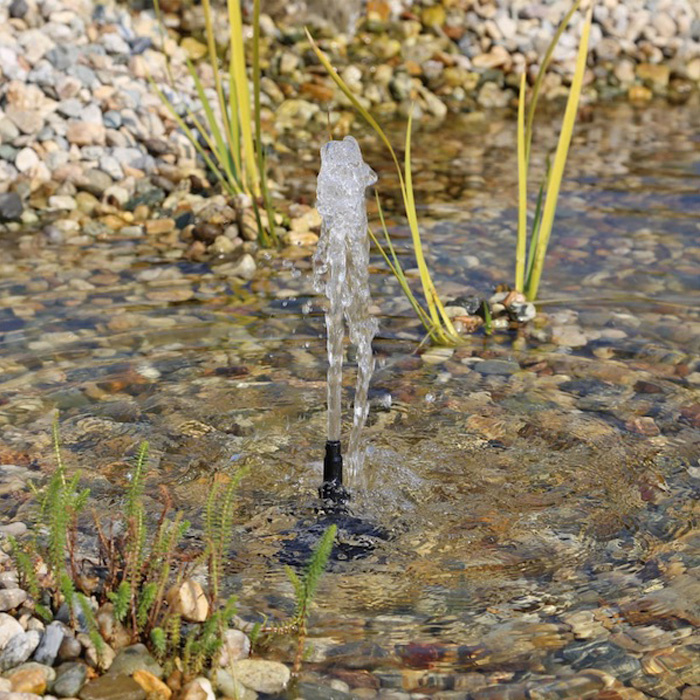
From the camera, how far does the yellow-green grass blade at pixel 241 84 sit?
4633mm

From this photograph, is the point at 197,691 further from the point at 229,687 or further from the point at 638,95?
the point at 638,95

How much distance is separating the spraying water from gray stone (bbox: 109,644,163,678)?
0.82m

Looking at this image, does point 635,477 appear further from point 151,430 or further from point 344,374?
point 151,430

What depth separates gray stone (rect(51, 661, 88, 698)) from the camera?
7.41 feet

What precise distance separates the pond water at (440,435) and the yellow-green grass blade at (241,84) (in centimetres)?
43

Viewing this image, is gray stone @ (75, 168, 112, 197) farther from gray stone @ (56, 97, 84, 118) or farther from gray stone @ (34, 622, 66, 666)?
gray stone @ (34, 622, 66, 666)

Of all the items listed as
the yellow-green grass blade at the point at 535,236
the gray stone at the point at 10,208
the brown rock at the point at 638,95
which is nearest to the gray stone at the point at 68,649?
the yellow-green grass blade at the point at 535,236

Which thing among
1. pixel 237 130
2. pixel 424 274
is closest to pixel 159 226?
pixel 237 130

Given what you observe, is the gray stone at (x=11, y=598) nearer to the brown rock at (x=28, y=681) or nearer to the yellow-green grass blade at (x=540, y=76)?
the brown rock at (x=28, y=681)

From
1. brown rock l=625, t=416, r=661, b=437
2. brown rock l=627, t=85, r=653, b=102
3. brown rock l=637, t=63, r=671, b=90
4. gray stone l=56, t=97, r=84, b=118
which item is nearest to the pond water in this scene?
brown rock l=625, t=416, r=661, b=437

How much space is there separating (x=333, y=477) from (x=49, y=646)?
0.91 metres

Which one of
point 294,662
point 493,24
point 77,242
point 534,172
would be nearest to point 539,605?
point 294,662

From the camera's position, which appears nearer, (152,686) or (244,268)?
(152,686)

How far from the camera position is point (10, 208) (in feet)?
17.6
